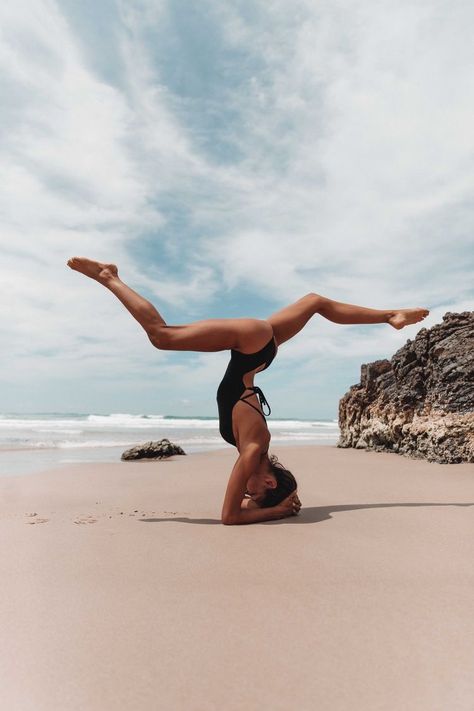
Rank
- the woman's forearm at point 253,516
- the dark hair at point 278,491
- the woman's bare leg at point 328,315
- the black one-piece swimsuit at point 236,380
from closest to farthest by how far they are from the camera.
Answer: the woman's forearm at point 253,516 < the dark hair at point 278,491 < the black one-piece swimsuit at point 236,380 < the woman's bare leg at point 328,315

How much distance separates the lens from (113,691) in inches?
59.3

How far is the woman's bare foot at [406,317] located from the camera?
4871 millimetres

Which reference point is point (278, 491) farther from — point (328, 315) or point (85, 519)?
point (328, 315)

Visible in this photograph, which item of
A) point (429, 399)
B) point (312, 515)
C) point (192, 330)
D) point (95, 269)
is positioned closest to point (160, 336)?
point (192, 330)

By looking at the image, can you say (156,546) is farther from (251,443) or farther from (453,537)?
(453,537)

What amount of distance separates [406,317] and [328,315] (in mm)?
→ 810

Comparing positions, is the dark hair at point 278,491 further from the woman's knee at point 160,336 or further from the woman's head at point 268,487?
the woman's knee at point 160,336

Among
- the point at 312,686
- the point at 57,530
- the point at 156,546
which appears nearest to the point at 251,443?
the point at 156,546

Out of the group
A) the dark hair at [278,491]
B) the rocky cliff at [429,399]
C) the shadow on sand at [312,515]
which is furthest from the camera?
the rocky cliff at [429,399]

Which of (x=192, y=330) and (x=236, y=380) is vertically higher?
(x=192, y=330)

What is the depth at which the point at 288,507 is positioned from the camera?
3.99 meters

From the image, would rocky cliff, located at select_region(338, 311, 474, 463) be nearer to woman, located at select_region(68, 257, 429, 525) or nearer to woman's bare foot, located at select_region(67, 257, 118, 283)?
woman, located at select_region(68, 257, 429, 525)

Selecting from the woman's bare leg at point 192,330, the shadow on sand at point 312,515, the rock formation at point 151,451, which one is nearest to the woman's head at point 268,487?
the shadow on sand at point 312,515

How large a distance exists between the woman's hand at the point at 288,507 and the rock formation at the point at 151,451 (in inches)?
265
